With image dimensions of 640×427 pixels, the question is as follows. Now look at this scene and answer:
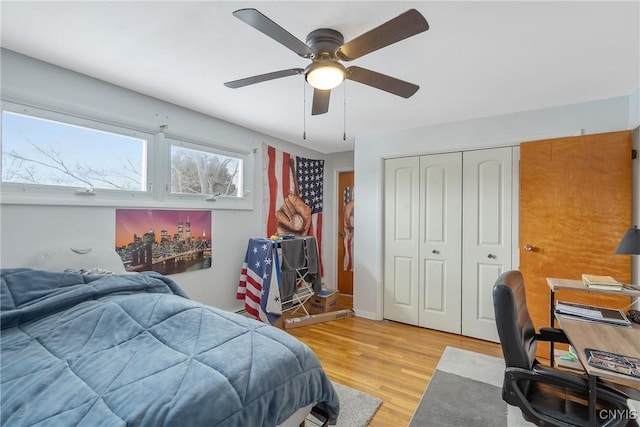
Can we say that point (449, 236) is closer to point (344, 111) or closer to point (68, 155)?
point (344, 111)

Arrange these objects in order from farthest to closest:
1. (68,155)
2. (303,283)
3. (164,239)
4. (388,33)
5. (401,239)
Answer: (303,283) < (401,239) < (164,239) < (68,155) < (388,33)

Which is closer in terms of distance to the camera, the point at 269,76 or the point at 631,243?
the point at 269,76

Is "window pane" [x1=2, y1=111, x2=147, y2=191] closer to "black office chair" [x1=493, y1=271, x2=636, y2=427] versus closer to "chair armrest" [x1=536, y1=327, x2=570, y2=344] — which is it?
"black office chair" [x1=493, y1=271, x2=636, y2=427]

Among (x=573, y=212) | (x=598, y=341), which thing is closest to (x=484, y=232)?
(x=573, y=212)

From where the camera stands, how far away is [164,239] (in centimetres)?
274

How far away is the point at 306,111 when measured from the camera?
115 inches

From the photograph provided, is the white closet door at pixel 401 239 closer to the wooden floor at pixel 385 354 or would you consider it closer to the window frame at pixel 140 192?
the wooden floor at pixel 385 354

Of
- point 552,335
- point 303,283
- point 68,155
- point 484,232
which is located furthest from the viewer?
point 303,283

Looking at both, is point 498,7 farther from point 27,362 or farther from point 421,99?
point 27,362

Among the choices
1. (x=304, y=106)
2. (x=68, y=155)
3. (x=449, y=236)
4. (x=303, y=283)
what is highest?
(x=304, y=106)

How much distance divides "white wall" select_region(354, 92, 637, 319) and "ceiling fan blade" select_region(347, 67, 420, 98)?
5.58ft

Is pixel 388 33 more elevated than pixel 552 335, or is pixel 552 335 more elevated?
pixel 388 33

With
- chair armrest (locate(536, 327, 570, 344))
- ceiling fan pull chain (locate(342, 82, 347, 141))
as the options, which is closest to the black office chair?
chair armrest (locate(536, 327, 570, 344))

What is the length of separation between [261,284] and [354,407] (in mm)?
1628
